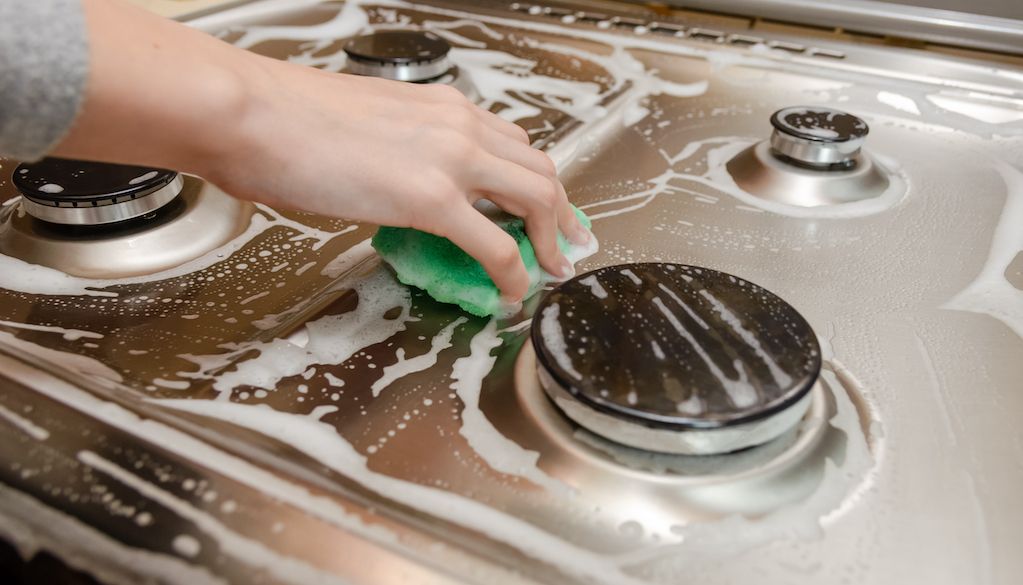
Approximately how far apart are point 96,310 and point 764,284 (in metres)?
0.55

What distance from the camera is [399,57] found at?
3.21 feet

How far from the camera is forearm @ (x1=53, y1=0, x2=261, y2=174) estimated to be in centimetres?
43

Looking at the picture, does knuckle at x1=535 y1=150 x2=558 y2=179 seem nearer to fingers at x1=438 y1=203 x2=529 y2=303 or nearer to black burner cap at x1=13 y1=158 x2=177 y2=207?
fingers at x1=438 y1=203 x2=529 y2=303

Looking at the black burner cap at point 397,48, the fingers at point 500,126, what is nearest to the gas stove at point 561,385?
the fingers at point 500,126

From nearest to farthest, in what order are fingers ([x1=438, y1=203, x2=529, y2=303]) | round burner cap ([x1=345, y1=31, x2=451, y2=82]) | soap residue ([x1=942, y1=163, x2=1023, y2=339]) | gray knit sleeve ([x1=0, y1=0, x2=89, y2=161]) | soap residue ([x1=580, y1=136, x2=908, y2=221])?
gray knit sleeve ([x1=0, y1=0, x2=89, y2=161]), fingers ([x1=438, y1=203, x2=529, y2=303]), soap residue ([x1=942, y1=163, x2=1023, y2=339]), soap residue ([x1=580, y1=136, x2=908, y2=221]), round burner cap ([x1=345, y1=31, x2=451, y2=82])

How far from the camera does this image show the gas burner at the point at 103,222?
0.67 m

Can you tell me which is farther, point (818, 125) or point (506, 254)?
point (818, 125)

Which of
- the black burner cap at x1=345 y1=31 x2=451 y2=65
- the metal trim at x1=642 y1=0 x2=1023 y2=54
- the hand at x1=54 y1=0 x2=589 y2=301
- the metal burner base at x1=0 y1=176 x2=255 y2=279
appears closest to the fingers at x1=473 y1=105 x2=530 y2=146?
the hand at x1=54 y1=0 x2=589 y2=301

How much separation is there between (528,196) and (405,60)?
0.47 m

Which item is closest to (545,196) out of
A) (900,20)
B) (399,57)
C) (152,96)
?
(152,96)

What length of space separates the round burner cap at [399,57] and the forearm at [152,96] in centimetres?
49

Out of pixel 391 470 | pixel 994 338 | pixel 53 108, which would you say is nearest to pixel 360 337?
pixel 391 470

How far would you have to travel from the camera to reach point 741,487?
0.46 metres

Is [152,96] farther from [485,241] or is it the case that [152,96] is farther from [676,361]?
[676,361]
